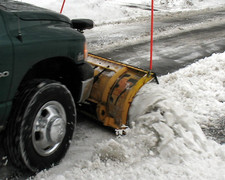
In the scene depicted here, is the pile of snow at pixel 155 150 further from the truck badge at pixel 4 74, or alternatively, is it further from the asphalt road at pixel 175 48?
the asphalt road at pixel 175 48

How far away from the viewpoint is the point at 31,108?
8.04 feet

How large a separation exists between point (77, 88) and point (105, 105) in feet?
2.14

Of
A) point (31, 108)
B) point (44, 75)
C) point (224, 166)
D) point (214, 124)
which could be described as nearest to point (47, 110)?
point (31, 108)

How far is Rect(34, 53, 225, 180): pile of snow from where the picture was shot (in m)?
2.77

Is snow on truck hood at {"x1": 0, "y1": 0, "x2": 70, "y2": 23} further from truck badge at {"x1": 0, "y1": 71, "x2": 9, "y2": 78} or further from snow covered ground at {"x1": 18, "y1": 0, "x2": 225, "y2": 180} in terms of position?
snow covered ground at {"x1": 18, "y1": 0, "x2": 225, "y2": 180}

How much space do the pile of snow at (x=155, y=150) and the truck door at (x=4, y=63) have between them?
86cm

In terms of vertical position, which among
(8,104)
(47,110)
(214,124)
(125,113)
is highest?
(8,104)

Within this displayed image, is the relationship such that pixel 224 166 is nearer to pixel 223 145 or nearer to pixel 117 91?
pixel 223 145

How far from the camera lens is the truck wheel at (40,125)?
2430 mm

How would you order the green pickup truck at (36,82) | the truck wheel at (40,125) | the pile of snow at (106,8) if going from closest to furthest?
the green pickup truck at (36,82)
the truck wheel at (40,125)
the pile of snow at (106,8)

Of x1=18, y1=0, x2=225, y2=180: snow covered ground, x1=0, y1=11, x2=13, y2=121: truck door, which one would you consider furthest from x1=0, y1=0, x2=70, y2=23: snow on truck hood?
x1=18, y1=0, x2=225, y2=180: snow covered ground

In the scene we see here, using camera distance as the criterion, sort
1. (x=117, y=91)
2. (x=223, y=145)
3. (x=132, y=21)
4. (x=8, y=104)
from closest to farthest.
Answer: (x=8, y=104) < (x=223, y=145) < (x=117, y=91) < (x=132, y=21)

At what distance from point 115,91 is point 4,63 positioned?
1.71m

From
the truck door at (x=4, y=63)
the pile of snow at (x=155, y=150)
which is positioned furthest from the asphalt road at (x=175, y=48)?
the truck door at (x=4, y=63)
